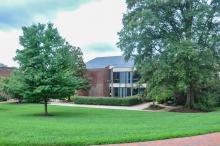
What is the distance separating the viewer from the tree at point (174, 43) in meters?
34.0

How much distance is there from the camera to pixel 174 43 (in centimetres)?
3466

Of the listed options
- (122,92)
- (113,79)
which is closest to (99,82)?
(113,79)

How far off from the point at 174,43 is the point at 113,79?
2658cm

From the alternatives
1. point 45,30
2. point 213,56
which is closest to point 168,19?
point 213,56

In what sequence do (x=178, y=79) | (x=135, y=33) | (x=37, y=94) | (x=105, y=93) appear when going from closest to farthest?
(x=37, y=94), (x=178, y=79), (x=135, y=33), (x=105, y=93)

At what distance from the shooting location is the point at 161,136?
11.5 meters

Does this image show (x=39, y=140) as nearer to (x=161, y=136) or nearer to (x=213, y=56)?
(x=161, y=136)

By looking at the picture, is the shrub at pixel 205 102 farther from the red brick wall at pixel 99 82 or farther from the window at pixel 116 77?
the red brick wall at pixel 99 82

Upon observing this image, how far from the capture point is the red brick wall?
61.1 meters

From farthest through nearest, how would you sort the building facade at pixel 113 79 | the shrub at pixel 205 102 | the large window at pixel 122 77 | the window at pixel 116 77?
1. the window at pixel 116 77
2. the large window at pixel 122 77
3. the building facade at pixel 113 79
4. the shrub at pixel 205 102

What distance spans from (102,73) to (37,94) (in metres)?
31.8

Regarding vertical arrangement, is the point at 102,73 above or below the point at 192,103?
above

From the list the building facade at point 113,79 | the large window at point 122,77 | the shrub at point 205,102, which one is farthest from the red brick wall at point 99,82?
the shrub at point 205,102

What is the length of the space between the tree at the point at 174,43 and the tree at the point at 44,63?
8309mm
